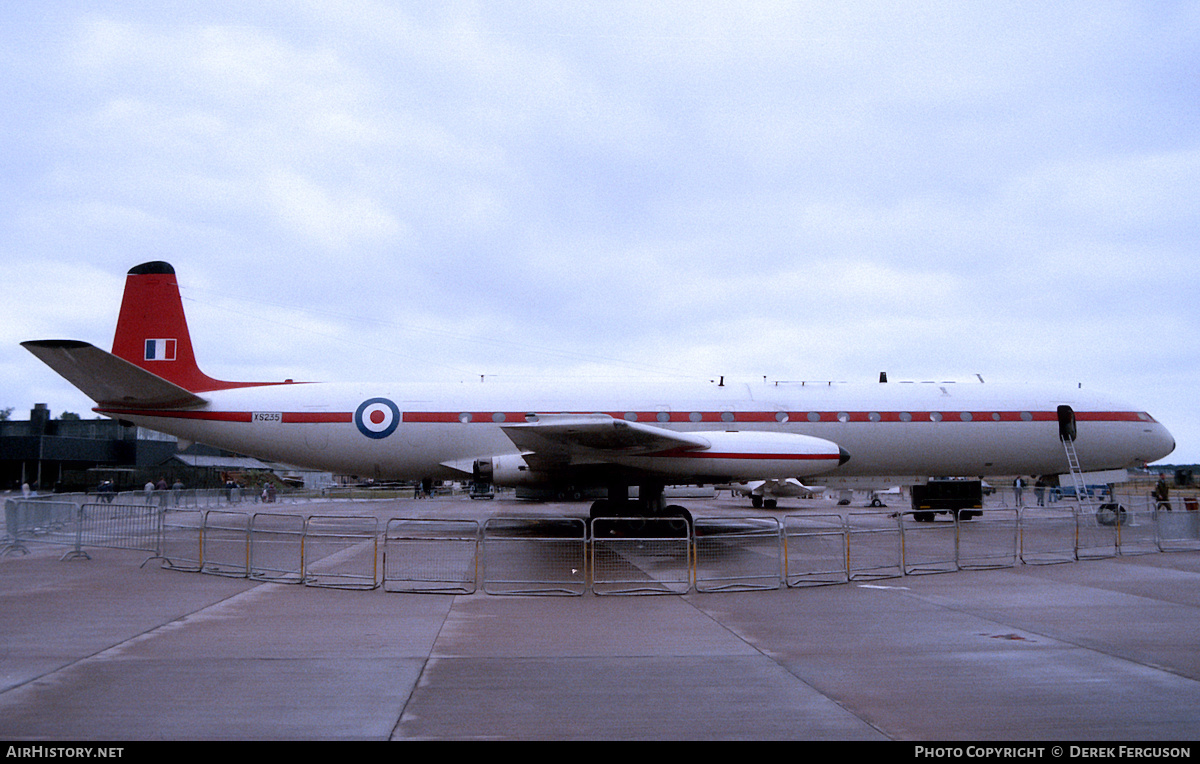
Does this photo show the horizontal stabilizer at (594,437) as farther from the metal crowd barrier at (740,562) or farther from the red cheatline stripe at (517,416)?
the red cheatline stripe at (517,416)

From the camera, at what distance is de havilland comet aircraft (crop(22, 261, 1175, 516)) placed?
50.6 ft

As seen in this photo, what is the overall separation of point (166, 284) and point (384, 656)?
13086 millimetres

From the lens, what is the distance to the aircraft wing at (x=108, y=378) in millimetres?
12797

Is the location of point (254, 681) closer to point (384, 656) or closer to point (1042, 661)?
point (384, 656)

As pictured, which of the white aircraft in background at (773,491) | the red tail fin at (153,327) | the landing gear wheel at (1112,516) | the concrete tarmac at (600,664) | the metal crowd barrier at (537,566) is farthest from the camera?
the white aircraft in background at (773,491)

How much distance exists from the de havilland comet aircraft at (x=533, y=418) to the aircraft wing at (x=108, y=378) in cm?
6

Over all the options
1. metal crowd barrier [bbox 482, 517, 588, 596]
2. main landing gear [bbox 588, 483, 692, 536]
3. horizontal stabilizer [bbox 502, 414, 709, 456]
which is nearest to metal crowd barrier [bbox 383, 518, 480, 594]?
metal crowd barrier [bbox 482, 517, 588, 596]

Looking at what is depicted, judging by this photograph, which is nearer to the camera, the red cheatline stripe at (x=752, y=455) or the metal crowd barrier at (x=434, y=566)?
the metal crowd barrier at (x=434, y=566)

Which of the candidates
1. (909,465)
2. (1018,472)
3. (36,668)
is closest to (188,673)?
(36,668)

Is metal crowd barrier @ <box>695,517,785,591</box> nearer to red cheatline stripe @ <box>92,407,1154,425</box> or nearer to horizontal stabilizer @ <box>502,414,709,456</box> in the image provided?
horizontal stabilizer @ <box>502,414,709,456</box>

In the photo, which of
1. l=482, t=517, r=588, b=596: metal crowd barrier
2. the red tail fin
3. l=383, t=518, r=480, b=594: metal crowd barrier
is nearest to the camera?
l=482, t=517, r=588, b=596: metal crowd barrier

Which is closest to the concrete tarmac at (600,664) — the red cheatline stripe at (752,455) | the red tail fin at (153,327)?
the red cheatline stripe at (752,455)

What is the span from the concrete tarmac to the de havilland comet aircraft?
6058 mm
